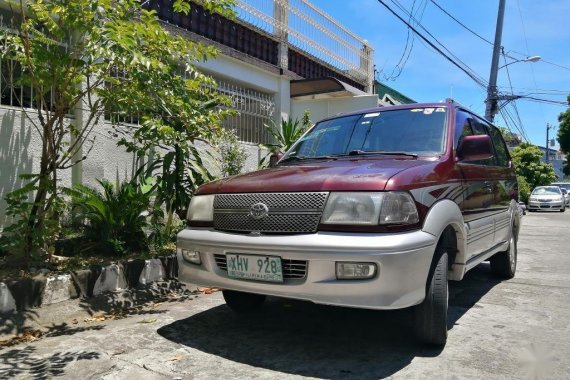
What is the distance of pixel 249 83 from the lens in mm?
9797

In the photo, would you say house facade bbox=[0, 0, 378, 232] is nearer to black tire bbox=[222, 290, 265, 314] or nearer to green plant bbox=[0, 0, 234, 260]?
green plant bbox=[0, 0, 234, 260]

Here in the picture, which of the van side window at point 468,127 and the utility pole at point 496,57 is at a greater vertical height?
the utility pole at point 496,57

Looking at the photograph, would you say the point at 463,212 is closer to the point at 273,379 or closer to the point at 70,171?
the point at 273,379

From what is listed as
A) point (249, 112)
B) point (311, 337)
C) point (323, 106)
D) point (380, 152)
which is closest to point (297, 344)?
point (311, 337)

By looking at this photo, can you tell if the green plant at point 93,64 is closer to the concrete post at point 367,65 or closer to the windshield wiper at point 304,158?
the windshield wiper at point 304,158

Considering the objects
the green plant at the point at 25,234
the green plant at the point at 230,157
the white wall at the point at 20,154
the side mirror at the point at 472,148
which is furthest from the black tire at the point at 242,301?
the green plant at the point at 230,157

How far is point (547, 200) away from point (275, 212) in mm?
22034

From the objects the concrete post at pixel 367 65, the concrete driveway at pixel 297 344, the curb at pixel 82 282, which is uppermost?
the concrete post at pixel 367 65

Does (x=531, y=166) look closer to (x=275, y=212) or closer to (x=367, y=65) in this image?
(x=367, y=65)

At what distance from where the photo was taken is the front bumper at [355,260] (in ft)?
9.13

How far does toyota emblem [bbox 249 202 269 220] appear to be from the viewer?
10.3ft

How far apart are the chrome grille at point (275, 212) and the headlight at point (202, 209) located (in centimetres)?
14

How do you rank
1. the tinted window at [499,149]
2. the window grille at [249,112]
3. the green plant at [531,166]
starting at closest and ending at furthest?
the tinted window at [499,149] < the window grille at [249,112] < the green plant at [531,166]

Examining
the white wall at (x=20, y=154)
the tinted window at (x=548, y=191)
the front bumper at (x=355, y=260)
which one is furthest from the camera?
the tinted window at (x=548, y=191)
